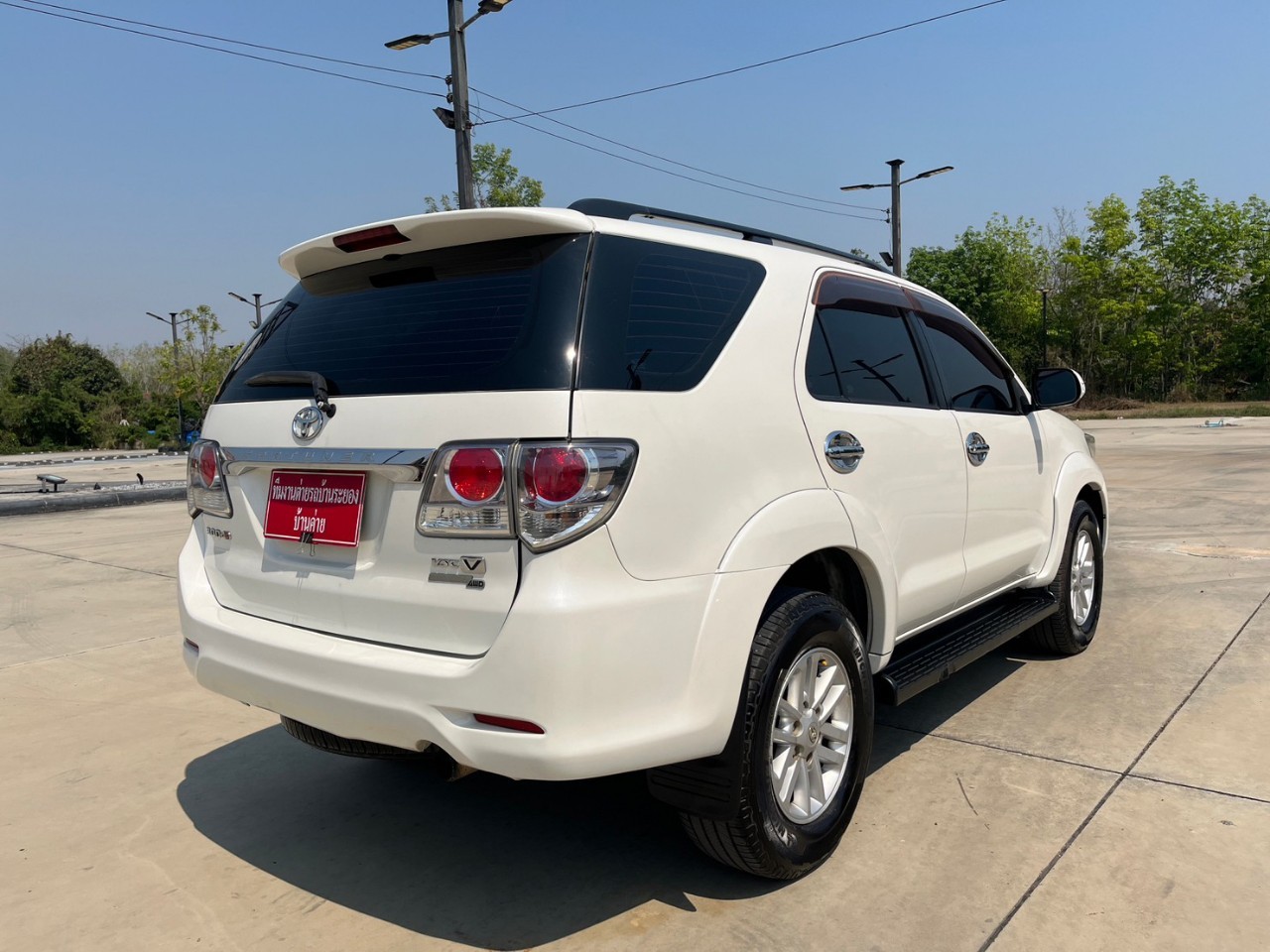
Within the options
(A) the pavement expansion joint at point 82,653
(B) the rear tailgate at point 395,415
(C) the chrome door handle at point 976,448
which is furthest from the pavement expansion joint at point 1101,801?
(A) the pavement expansion joint at point 82,653

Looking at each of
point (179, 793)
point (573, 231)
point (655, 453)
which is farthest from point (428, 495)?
point (179, 793)

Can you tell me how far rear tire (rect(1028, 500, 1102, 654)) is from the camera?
4.75 m

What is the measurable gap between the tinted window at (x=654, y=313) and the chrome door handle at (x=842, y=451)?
1.63ft

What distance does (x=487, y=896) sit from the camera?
9.04 ft

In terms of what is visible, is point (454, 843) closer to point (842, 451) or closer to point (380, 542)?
point (380, 542)

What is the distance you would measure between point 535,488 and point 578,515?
0.12 meters

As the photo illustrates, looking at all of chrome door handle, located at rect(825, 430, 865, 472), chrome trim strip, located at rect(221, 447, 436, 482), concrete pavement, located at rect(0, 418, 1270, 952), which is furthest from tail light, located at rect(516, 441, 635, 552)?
concrete pavement, located at rect(0, 418, 1270, 952)

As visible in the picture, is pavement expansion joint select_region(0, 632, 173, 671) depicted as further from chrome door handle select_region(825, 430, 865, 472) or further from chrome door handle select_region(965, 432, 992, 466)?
chrome door handle select_region(965, 432, 992, 466)

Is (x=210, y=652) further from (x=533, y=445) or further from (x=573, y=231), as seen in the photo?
(x=573, y=231)

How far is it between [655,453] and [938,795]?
1809 mm

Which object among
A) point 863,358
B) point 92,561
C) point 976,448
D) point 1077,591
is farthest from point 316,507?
point 92,561

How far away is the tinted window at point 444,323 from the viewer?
238cm

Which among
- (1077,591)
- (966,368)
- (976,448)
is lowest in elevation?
(1077,591)

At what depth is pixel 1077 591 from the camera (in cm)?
498
